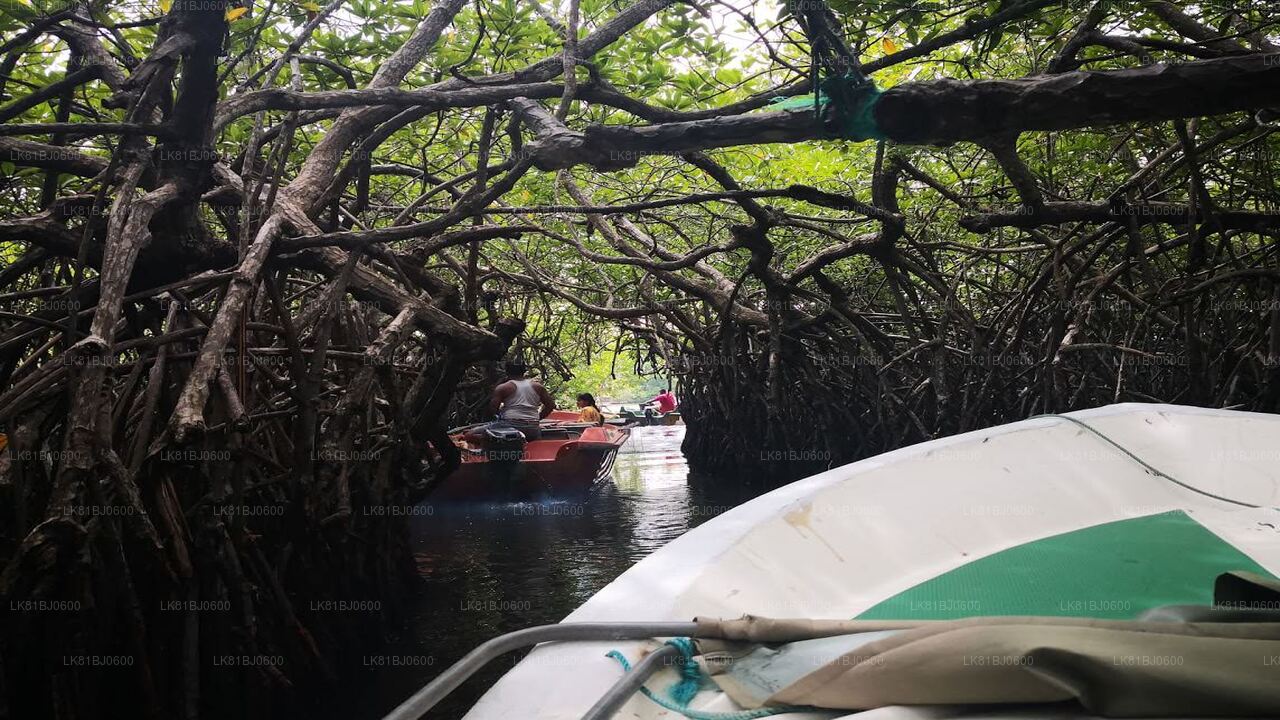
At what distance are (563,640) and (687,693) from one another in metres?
0.24

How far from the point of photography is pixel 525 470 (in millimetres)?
9016

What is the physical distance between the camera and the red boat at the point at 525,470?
28.8 feet

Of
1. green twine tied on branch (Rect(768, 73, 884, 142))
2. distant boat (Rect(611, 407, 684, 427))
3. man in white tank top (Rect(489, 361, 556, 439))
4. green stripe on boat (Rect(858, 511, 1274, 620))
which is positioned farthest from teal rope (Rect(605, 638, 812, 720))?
distant boat (Rect(611, 407, 684, 427))

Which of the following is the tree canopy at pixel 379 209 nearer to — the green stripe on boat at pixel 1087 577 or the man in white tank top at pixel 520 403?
the green stripe on boat at pixel 1087 577

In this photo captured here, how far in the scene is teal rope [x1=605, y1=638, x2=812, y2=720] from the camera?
133 centimetres

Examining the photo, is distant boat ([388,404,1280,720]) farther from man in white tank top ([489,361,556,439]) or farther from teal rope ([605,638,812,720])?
man in white tank top ([489,361,556,439])

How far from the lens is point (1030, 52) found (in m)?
5.13

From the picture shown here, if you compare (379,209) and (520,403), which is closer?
(379,209)

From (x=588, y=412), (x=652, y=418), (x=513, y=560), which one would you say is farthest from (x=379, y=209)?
(x=652, y=418)

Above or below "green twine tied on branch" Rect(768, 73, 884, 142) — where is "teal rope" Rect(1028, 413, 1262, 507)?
below

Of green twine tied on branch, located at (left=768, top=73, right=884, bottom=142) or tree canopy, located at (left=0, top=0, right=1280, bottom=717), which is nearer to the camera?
green twine tied on branch, located at (left=768, top=73, right=884, bottom=142)

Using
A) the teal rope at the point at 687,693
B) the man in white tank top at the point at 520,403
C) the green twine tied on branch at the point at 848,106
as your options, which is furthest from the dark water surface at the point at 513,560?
the green twine tied on branch at the point at 848,106

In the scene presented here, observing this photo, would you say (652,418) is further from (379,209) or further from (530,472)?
(379,209)

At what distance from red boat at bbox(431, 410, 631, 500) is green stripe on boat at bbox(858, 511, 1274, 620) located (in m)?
6.68
